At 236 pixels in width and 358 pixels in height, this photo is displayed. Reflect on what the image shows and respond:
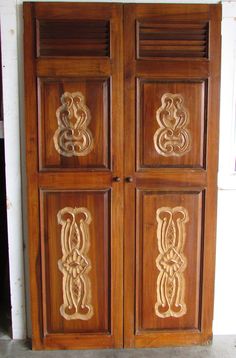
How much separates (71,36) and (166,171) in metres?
0.91

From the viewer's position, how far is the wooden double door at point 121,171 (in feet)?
6.65

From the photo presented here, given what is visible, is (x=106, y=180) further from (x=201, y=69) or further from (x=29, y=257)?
(x=201, y=69)

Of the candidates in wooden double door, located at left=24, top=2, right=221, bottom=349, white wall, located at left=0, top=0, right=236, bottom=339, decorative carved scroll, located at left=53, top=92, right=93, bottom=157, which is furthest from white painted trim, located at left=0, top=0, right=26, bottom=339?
decorative carved scroll, located at left=53, top=92, right=93, bottom=157

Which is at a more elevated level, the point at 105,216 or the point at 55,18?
the point at 55,18

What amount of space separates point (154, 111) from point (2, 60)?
3.00 feet

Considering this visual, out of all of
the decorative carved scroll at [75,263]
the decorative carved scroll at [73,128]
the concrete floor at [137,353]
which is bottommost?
the concrete floor at [137,353]

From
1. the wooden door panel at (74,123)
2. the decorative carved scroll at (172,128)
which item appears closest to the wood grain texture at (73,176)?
the wooden door panel at (74,123)

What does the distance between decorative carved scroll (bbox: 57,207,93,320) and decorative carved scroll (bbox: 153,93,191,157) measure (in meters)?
0.58

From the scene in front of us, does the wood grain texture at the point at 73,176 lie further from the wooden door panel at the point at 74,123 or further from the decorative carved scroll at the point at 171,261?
the decorative carved scroll at the point at 171,261

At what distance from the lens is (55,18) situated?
2.01 meters

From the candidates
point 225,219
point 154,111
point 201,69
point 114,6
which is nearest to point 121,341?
point 225,219

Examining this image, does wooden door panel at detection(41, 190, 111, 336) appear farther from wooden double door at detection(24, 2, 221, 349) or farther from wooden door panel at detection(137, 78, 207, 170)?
wooden door panel at detection(137, 78, 207, 170)

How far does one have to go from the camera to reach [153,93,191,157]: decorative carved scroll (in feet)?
6.82

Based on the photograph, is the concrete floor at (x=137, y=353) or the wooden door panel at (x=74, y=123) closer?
the wooden door panel at (x=74, y=123)
